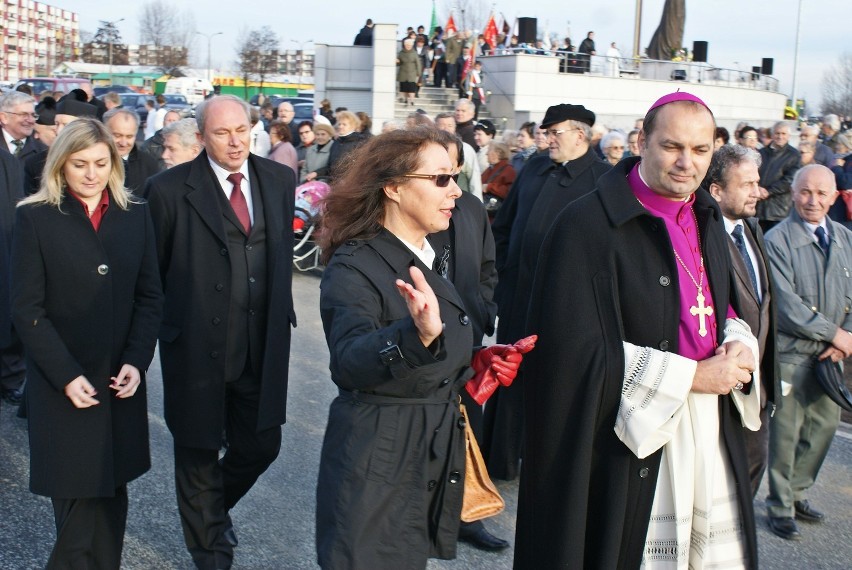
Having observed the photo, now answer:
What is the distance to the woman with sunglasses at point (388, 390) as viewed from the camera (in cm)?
293

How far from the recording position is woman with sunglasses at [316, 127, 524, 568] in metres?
2.93

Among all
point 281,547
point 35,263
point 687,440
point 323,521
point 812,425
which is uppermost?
point 35,263

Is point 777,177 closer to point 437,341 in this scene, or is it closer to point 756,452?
point 756,452

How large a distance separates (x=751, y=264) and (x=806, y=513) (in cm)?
166

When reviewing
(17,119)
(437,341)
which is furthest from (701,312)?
(17,119)

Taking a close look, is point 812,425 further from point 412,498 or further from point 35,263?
point 35,263

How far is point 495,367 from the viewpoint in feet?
10.4

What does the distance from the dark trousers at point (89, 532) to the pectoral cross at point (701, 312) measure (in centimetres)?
244

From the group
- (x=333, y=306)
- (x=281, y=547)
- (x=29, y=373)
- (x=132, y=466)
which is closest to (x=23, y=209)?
(x=29, y=373)

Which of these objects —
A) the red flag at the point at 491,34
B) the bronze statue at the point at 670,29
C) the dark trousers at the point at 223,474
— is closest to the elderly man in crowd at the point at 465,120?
the dark trousers at the point at 223,474

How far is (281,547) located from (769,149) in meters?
9.45

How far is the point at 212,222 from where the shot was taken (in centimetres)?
445

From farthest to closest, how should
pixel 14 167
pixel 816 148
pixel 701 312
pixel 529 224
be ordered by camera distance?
pixel 816 148
pixel 14 167
pixel 529 224
pixel 701 312

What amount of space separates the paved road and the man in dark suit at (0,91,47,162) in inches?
110
